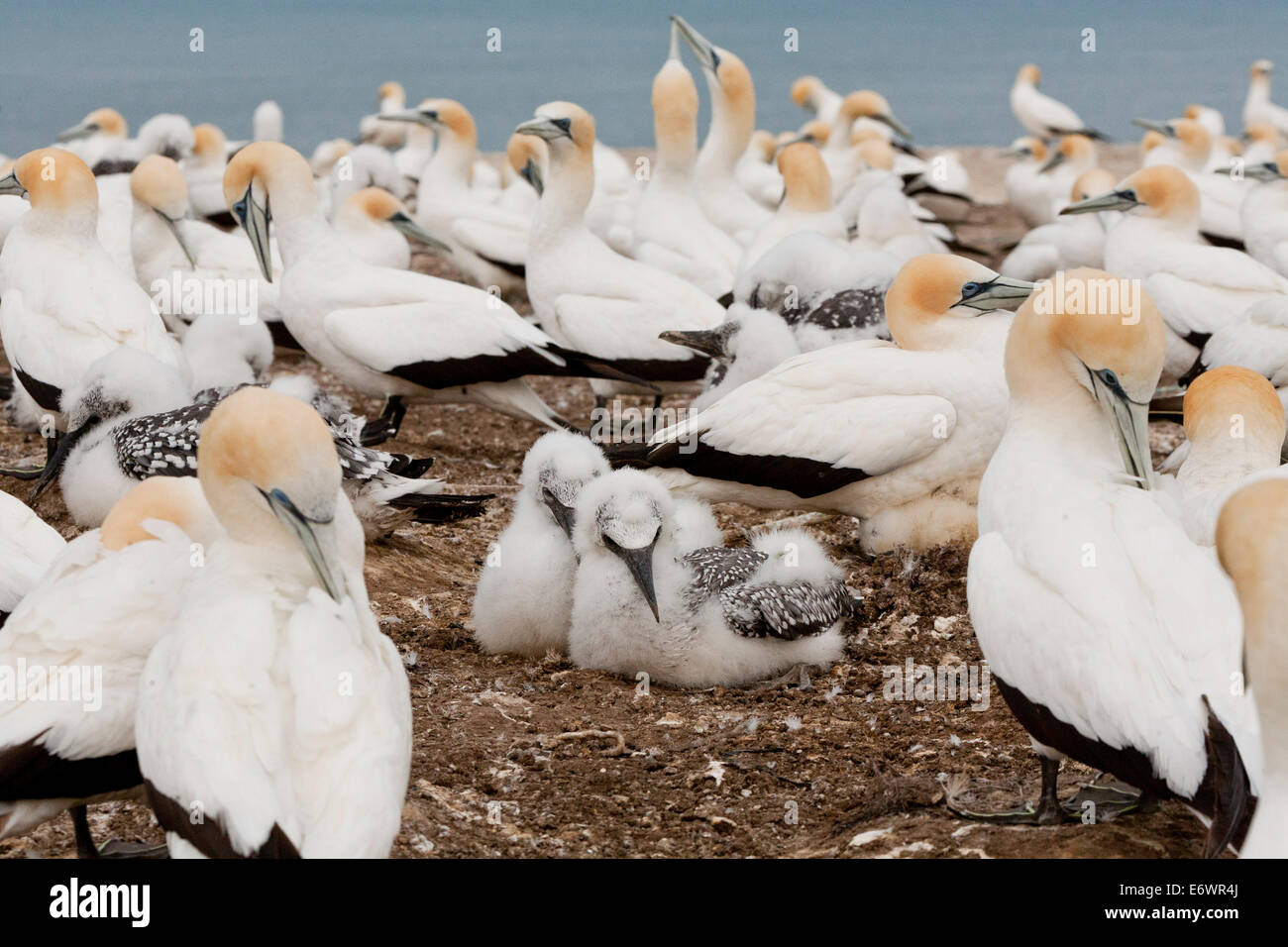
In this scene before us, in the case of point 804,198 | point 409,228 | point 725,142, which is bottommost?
point 409,228

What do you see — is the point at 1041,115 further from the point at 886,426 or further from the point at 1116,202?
the point at 886,426

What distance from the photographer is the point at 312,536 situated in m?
2.86

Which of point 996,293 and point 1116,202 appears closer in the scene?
point 996,293

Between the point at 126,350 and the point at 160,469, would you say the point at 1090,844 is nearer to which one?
the point at 160,469

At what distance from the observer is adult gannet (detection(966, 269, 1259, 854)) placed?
2953 millimetres

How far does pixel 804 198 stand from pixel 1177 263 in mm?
2210

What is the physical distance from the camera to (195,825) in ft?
8.53

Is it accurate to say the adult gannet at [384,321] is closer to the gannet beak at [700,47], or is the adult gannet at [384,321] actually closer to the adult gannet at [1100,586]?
the adult gannet at [1100,586]

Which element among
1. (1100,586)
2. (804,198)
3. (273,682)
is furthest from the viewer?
(804,198)

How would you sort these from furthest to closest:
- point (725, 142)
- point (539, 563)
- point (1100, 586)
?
point (725, 142), point (539, 563), point (1100, 586)

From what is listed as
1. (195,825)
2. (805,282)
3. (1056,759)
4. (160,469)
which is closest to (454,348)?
(805,282)

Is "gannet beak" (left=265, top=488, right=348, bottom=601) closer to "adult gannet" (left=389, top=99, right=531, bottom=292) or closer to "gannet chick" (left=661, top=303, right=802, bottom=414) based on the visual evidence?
"gannet chick" (left=661, top=303, right=802, bottom=414)

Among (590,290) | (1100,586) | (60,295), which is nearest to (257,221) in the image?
(60,295)

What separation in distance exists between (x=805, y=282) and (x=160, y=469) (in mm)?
3190
